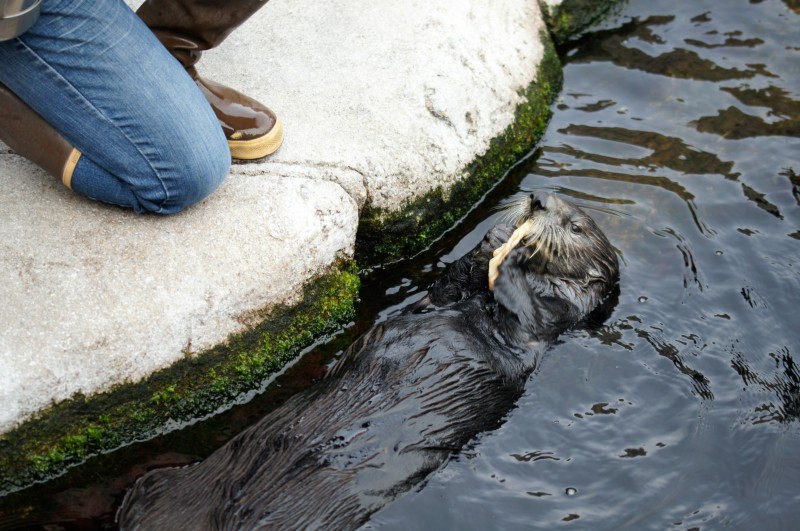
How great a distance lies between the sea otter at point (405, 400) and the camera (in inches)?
136

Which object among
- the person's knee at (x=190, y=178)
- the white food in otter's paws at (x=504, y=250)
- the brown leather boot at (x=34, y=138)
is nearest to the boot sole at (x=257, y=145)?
the person's knee at (x=190, y=178)

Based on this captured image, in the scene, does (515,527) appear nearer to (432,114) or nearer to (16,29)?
(432,114)

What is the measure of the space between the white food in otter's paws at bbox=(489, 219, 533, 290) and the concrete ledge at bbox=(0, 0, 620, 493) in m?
0.69

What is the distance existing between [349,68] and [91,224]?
190cm

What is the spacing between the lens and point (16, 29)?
3.41m

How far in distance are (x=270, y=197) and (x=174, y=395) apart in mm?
1086

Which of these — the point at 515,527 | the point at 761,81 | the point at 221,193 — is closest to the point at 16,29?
the point at 221,193

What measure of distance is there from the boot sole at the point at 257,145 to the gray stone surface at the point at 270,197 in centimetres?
6

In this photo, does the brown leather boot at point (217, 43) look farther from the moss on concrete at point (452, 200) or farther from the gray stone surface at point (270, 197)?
the moss on concrete at point (452, 200)

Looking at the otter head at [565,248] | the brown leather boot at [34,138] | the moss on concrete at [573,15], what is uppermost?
the brown leather boot at [34,138]

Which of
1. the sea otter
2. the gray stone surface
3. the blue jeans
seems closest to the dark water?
the sea otter

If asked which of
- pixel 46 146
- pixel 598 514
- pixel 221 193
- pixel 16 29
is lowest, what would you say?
pixel 598 514

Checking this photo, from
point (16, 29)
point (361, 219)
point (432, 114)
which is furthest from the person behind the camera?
point (432, 114)

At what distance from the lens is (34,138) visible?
155 inches
